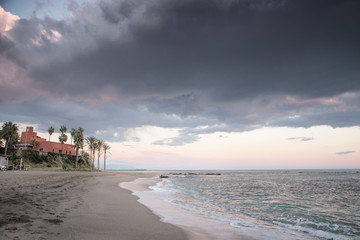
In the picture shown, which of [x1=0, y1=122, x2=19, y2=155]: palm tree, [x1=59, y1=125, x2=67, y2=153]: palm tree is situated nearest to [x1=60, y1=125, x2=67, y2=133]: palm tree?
[x1=59, y1=125, x2=67, y2=153]: palm tree

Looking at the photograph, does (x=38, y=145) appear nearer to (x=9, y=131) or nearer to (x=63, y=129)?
(x=63, y=129)

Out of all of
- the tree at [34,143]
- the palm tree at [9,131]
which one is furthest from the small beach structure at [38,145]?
the palm tree at [9,131]

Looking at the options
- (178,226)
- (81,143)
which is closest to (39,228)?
(178,226)

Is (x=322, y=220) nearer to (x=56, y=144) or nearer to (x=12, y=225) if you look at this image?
(x=12, y=225)

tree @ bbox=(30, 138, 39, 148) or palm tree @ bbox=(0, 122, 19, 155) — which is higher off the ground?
palm tree @ bbox=(0, 122, 19, 155)

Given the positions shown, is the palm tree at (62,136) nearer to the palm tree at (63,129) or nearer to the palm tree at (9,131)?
the palm tree at (63,129)

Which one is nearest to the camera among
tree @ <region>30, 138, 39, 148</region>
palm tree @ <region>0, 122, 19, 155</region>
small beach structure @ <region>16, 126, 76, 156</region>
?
palm tree @ <region>0, 122, 19, 155</region>

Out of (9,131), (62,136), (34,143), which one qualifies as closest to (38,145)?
(34,143)

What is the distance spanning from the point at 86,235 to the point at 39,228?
1.40 metres

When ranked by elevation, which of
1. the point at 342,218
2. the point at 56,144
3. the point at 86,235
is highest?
the point at 56,144

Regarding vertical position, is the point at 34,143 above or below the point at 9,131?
below

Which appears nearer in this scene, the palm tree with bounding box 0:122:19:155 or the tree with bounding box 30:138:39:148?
the palm tree with bounding box 0:122:19:155

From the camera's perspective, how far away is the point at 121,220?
8297mm

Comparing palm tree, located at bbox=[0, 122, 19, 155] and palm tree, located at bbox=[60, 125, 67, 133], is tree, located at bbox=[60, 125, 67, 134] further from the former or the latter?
palm tree, located at bbox=[0, 122, 19, 155]
